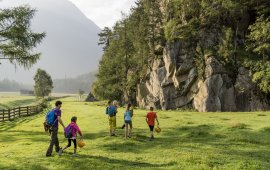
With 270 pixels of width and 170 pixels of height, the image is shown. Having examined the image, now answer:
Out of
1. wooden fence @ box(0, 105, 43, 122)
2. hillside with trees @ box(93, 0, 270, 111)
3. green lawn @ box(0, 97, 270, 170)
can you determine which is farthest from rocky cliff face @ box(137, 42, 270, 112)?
green lawn @ box(0, 97, 270, 170)

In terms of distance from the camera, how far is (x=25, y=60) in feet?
107

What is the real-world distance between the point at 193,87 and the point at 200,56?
5.64m

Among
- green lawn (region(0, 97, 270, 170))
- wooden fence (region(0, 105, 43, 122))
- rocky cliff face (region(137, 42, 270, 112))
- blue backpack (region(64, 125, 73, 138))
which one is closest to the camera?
green lawn (region(0, 97, 270, 170))

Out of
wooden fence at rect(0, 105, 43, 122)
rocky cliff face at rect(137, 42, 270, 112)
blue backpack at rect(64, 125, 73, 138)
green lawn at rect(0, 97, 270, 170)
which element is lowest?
green lawn at rect(0, 97, 270, 170)

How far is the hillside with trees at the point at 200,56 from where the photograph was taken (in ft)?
165

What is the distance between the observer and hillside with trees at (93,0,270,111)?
50.2 metres

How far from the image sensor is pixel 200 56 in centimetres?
5459

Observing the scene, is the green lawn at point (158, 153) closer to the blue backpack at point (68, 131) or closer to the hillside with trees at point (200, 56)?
→ the blue backpack at point (68, 131)

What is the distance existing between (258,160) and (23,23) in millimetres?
25434

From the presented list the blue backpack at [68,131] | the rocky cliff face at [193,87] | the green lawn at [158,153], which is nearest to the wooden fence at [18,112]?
the green lawn at [158,153]

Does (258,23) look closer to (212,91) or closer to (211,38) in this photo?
(211,38)

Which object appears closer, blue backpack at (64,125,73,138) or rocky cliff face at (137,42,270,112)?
blue backpack at (64,125,73,138)

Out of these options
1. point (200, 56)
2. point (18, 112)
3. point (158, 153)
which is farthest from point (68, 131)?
point (200, 56)

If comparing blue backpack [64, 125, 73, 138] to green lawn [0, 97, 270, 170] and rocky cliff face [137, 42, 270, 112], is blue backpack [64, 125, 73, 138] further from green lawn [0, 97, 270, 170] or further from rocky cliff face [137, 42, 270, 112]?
rocky cliff face [137, 42, 270, 112]
